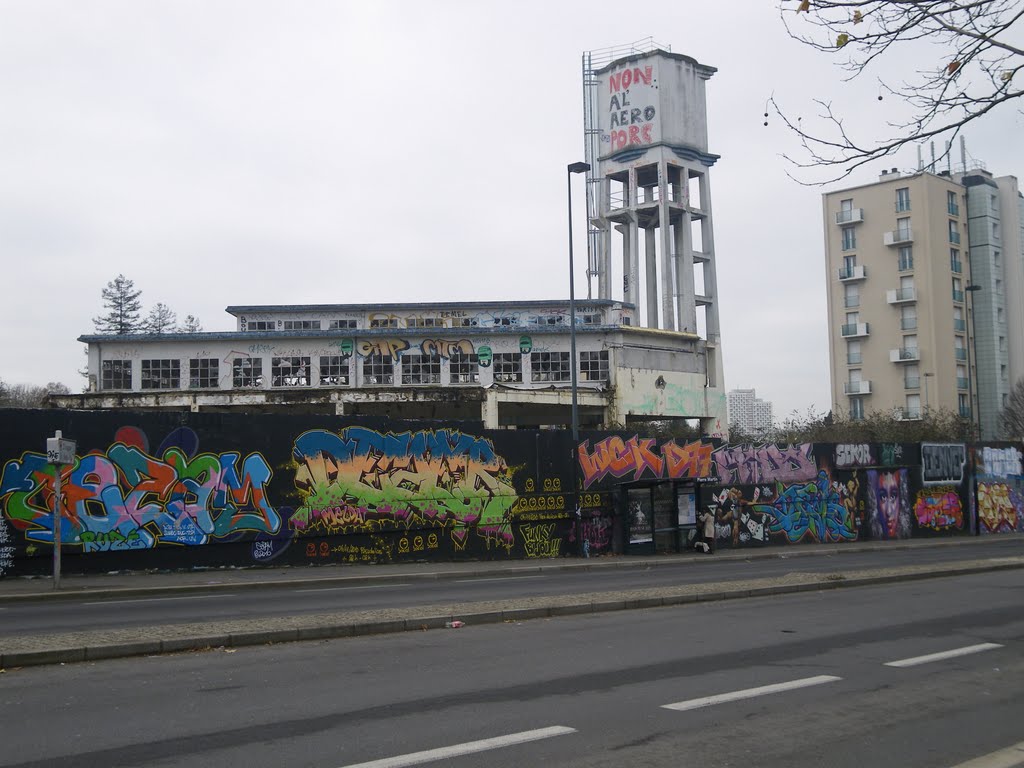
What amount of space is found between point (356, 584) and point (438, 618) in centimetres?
759

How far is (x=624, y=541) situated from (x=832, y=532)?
31.1ft

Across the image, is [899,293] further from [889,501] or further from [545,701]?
[545,701]

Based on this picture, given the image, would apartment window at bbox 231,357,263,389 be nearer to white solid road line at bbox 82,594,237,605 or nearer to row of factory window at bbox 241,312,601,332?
row of factory window at bbox 241,312,601,332

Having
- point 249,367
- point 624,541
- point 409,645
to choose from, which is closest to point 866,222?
point 249,367

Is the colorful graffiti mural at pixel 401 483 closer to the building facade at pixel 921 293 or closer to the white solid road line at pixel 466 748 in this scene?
the white solid road line at pixel 466 748

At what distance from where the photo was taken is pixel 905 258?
82.8 m

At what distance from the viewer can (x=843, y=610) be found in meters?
13.8

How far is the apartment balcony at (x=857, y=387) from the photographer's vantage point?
85137mm

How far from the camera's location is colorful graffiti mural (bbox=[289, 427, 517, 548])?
22.5 meters

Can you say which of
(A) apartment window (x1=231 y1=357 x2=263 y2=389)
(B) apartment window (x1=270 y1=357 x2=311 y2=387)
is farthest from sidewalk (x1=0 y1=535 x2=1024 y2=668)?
(A) apartment window (x1=231 y1=357 x2=263 y2=389)

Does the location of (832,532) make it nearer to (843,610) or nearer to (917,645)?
(843,610)

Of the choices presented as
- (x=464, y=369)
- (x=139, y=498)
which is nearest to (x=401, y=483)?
(x=139, y=498)

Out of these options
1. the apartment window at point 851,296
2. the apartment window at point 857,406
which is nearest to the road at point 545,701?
the apartment window at point 857,406

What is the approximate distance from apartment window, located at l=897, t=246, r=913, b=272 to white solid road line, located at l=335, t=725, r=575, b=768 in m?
83.6
